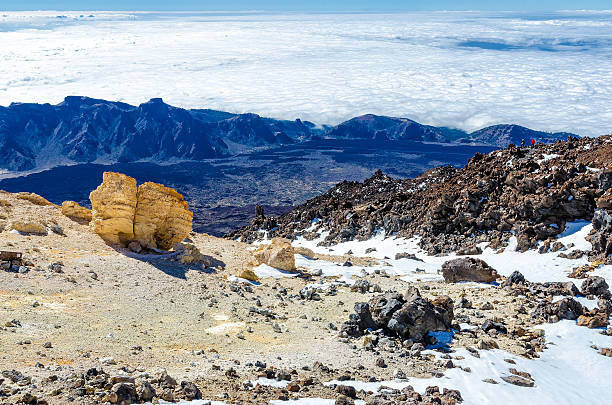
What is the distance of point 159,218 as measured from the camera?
28922 millimetres

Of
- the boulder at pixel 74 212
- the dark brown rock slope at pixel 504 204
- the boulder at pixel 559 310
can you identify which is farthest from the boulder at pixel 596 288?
the boulder at pixel 74 212

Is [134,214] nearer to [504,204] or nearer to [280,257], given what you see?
[280,257]

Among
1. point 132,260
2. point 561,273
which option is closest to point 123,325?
point 132,260

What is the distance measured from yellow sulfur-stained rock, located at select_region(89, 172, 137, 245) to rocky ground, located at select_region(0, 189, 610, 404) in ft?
2.36

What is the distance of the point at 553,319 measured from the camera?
19641 millimetres

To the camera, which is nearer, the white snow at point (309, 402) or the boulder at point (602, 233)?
the white snow at point (309, 402)

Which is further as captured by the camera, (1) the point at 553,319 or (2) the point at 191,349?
(1) the point at 553,319

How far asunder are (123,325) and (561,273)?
20.0 metres

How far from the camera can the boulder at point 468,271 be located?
85.7 ft

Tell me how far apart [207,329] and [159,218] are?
12.0 m

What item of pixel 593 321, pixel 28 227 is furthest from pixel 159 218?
pixel 593 321

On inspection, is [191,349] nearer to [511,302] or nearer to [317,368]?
[317,368]

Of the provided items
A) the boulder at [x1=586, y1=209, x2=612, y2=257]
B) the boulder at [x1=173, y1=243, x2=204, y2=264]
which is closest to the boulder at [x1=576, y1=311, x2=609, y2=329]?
the boulder at [x1=586, y1=209, x2=612, y2=257]

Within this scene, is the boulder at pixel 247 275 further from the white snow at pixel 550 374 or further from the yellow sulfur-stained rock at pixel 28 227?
the white snow at pixel 550 374
